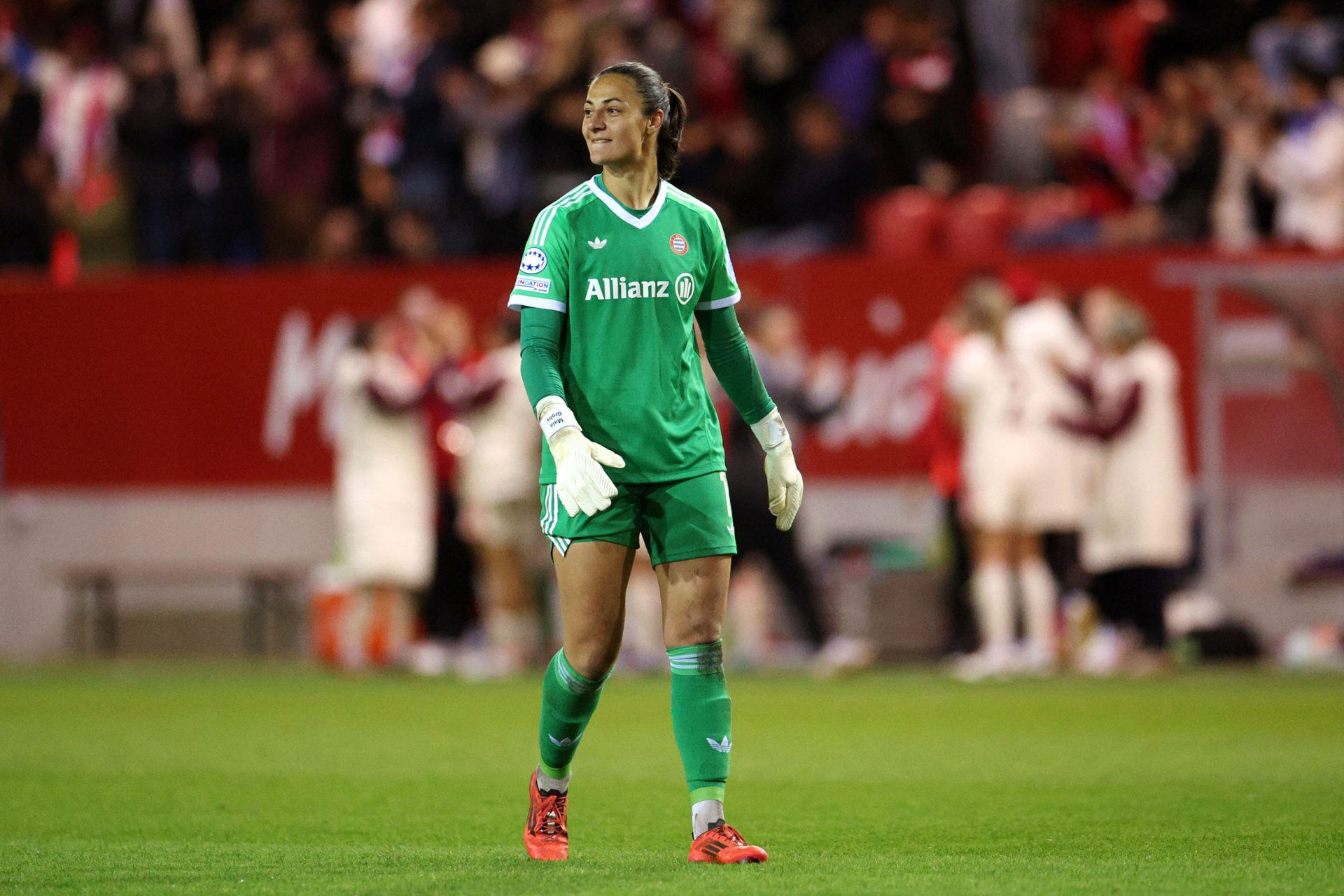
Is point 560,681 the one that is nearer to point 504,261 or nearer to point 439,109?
point 504,261

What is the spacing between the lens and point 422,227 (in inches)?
720

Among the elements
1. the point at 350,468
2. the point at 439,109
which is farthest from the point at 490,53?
the point at 350,468

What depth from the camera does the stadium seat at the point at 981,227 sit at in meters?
16.6

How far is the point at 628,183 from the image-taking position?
20.2 ft

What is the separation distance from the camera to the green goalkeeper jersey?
6051 millimetres

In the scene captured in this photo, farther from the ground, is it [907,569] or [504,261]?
[504,261]

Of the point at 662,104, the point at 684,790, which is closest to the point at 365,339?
the point at 684,790

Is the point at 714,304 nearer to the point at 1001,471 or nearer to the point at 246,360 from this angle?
the point at 1001,471

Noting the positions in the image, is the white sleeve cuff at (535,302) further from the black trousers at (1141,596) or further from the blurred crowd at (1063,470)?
the black trousers at (1141,596)

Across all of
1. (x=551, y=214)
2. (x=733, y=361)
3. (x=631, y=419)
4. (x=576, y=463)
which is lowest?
(x=576, y=463)

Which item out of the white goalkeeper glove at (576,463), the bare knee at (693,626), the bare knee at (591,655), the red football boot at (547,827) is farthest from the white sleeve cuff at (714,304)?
the red football boot at (547,827)

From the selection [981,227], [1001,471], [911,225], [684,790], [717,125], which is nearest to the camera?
[684,790]

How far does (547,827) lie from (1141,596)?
29.8 feet

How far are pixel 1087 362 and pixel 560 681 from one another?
9.49 metres
